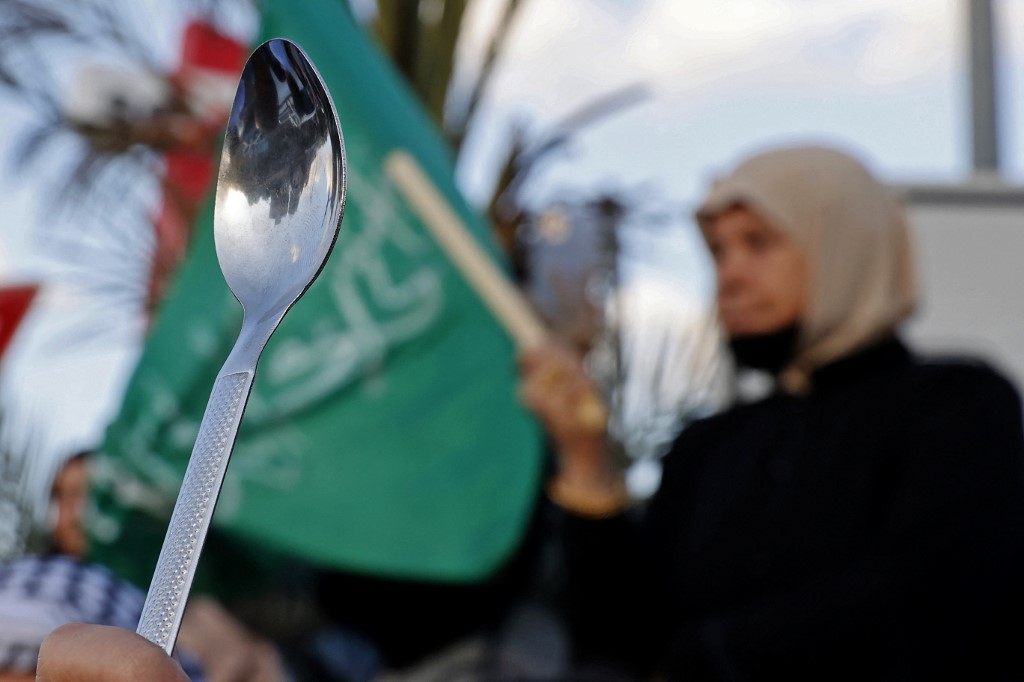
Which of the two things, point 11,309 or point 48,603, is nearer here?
point 48,603

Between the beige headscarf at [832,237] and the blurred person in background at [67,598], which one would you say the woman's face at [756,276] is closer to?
the beige headscarf at [832,237]

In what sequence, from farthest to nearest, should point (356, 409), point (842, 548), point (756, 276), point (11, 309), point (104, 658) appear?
1. point (11, 309)
2. point (356, 409)
3. point (756, 276)
4. point (842, 548)
5. point (104, 658)

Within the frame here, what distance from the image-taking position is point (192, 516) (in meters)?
0.37

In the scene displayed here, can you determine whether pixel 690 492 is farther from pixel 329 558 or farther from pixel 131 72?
pixel 131 72

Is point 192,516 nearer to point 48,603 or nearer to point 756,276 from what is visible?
point 48,603

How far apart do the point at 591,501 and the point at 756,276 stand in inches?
13.2

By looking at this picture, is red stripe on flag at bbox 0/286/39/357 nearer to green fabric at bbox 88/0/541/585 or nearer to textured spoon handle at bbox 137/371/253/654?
green fabric at bbox 88/0/541/585

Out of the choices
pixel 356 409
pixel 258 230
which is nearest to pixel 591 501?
pixel 356 409

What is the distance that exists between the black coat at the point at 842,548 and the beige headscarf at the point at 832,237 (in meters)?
0.03

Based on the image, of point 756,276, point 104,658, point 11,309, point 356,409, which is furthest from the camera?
point 11,309

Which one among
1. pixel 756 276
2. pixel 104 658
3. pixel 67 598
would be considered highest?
pixel 104 658

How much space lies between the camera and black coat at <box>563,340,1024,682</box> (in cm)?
124

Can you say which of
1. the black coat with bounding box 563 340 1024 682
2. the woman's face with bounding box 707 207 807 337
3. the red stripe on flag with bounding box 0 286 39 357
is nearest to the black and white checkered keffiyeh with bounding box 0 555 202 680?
the black coat with bounding box 563 340 1024 682

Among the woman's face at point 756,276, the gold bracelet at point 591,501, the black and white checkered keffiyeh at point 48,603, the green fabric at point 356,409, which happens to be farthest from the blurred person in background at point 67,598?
the woman's face at point 756,276
